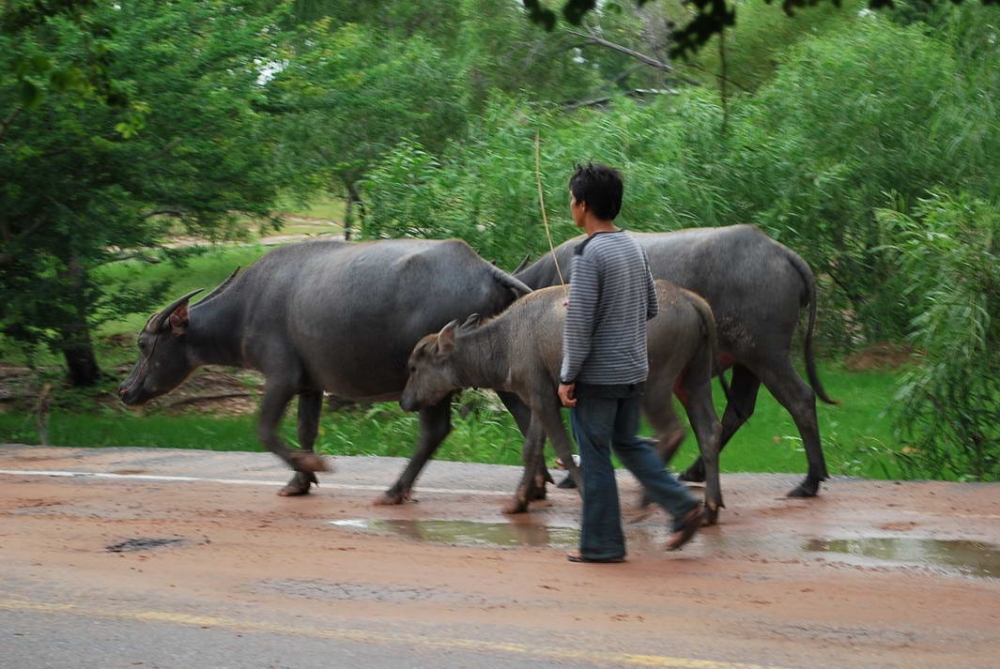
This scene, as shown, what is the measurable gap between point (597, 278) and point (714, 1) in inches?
123

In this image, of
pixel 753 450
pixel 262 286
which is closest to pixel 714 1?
pixel 262 286

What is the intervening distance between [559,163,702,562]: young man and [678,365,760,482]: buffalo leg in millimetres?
3201

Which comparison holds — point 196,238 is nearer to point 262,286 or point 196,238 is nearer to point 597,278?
point 262,286

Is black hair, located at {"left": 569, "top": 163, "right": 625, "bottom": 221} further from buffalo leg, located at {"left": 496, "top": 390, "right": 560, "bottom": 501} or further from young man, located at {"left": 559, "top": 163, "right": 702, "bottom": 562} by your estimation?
buffalo leg, located at {"left": 496, "top": 390, "right": 560, "bottom": 501}

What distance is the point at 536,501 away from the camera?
9977 millimetres

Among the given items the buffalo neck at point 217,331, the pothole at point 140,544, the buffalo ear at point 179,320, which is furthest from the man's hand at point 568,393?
the buffalo ear at point 179,320

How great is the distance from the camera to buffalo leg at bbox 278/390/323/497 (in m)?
10.4

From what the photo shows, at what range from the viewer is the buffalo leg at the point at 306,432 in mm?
10422

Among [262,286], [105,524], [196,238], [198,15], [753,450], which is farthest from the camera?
[196,238]

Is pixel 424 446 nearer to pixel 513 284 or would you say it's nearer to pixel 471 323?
pixel 471 323

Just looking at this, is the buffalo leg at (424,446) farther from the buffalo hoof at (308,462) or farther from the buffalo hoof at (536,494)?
the buffalo hoof at (536,494)

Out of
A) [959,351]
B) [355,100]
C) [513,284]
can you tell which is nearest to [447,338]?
[513,284]

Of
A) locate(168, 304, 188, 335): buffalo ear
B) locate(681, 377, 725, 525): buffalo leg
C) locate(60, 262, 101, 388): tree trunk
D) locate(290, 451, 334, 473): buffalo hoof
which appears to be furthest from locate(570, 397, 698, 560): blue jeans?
locate(60, 262, 101, 388): tree trunk

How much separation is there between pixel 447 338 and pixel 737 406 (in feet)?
8.50
